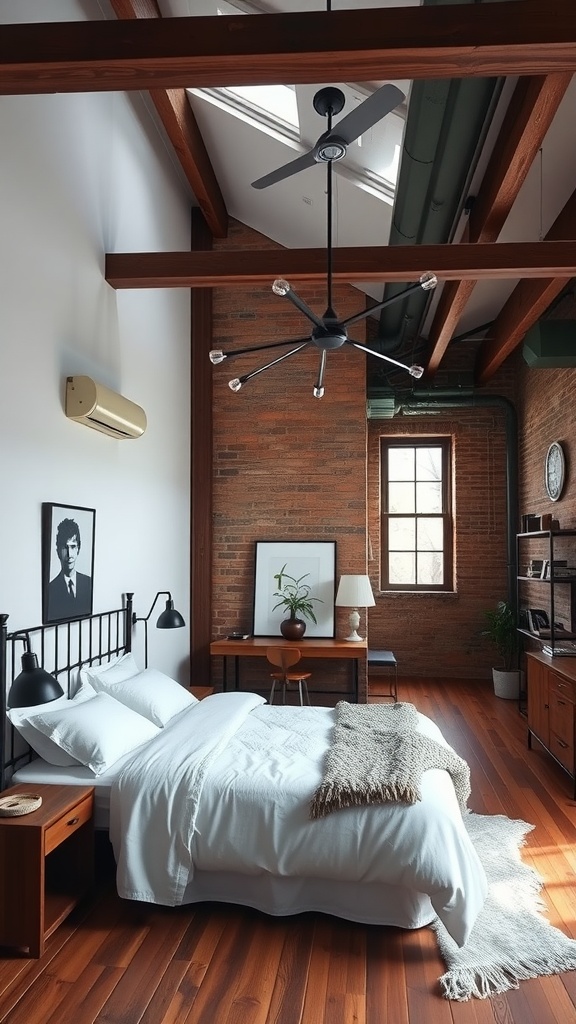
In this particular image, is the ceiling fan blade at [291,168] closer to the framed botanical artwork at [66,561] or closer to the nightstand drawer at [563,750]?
the framed botanical artwork at [66,561]

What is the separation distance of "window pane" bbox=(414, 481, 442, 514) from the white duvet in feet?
18.1

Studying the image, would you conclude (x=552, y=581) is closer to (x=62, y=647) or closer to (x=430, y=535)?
(x=430, y=535)

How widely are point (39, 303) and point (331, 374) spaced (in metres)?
3.45

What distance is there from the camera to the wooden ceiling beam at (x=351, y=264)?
410 cm

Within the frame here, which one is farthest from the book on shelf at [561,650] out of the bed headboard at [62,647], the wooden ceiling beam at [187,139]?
the wooden ceiling beam at [187,139]

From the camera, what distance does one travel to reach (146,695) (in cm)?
387

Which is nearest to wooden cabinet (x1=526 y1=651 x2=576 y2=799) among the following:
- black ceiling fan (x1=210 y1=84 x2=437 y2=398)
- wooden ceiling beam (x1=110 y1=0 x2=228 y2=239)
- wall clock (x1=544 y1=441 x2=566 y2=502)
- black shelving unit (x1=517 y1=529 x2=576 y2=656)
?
black shelving unit (x1=517 y1=529 x2=576 y2=656)

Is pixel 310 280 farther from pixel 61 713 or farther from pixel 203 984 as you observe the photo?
pixel 203 984

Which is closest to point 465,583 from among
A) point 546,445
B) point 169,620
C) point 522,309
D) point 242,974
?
point 546,445

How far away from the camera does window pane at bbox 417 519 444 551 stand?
8414 mm

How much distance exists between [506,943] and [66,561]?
8.33 feet

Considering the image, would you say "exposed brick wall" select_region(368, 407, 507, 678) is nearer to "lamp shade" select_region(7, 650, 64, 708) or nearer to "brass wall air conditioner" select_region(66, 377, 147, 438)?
"brass wall air conditioner" select_region(66, 377, 147, 438)

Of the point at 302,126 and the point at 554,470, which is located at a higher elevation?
the point at 302,126

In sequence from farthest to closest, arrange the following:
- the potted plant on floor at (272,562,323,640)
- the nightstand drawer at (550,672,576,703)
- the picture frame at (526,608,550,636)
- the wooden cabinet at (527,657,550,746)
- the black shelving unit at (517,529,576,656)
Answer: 1. the potted plant on floor at (272,562,323,640)
2. the picture frame at (526,608,550,636)
3. the black shelving unit at (517,529,576,656)
4. the wooden cabinet at (527,657,550,746)
5. the nightstand drawer at (550,672,576,703)
